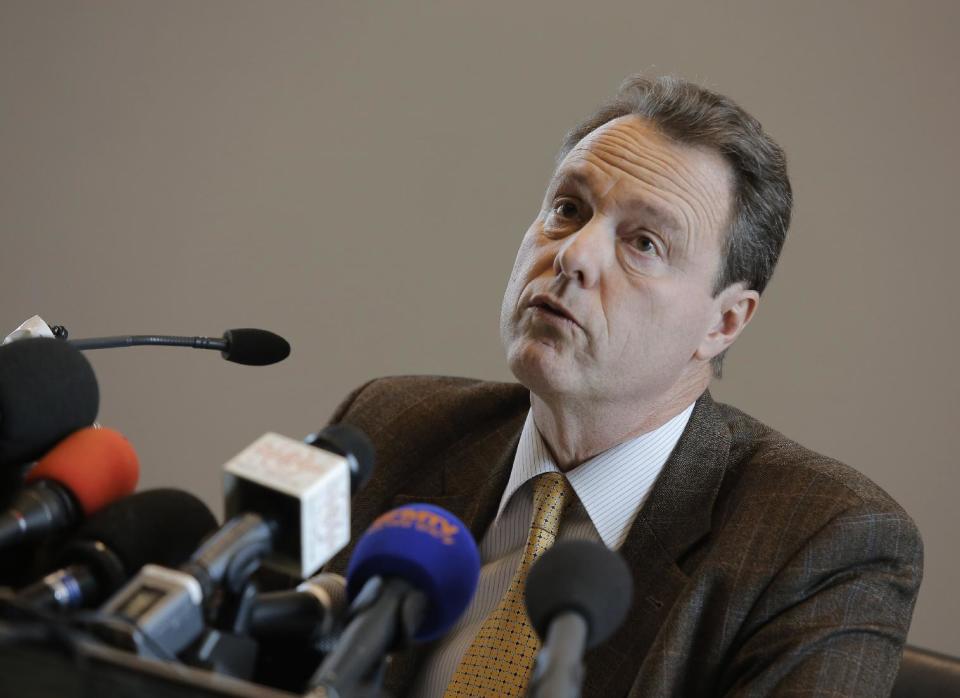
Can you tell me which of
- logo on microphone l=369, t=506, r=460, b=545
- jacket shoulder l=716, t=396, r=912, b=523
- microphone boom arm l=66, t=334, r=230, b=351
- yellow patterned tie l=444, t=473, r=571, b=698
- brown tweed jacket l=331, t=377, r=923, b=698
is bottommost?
yellow patterned tie l=444, t=473, r=571, b=698

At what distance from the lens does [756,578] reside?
1.46 metres

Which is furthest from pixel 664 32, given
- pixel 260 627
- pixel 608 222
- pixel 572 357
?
pixel 260 627

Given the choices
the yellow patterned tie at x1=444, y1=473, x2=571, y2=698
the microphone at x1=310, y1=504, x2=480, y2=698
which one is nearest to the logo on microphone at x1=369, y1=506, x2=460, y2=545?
the microphone at x1=310, y1=504, x2=480, y2=698

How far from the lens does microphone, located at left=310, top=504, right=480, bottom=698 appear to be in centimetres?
86

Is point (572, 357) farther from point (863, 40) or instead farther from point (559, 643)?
point (863, 40)

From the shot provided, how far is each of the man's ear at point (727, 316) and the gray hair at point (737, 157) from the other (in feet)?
0.05

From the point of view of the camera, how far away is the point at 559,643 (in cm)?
77

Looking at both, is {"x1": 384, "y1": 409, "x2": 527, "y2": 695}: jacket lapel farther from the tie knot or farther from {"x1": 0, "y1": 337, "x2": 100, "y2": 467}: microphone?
{"x1": 0, "y1": 337, "x2": 100, "y2": 467}: microphone

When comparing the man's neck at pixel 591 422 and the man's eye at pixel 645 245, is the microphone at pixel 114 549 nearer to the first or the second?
the man's neck at pixel 591 422

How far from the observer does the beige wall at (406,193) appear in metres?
2.60

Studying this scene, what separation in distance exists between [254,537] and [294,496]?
48 millimetres

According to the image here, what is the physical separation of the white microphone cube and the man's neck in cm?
84

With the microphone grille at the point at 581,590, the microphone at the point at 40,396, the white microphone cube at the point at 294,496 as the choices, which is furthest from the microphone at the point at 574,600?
the microphone at the point at 40,396

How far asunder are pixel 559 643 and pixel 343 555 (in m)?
1.01
